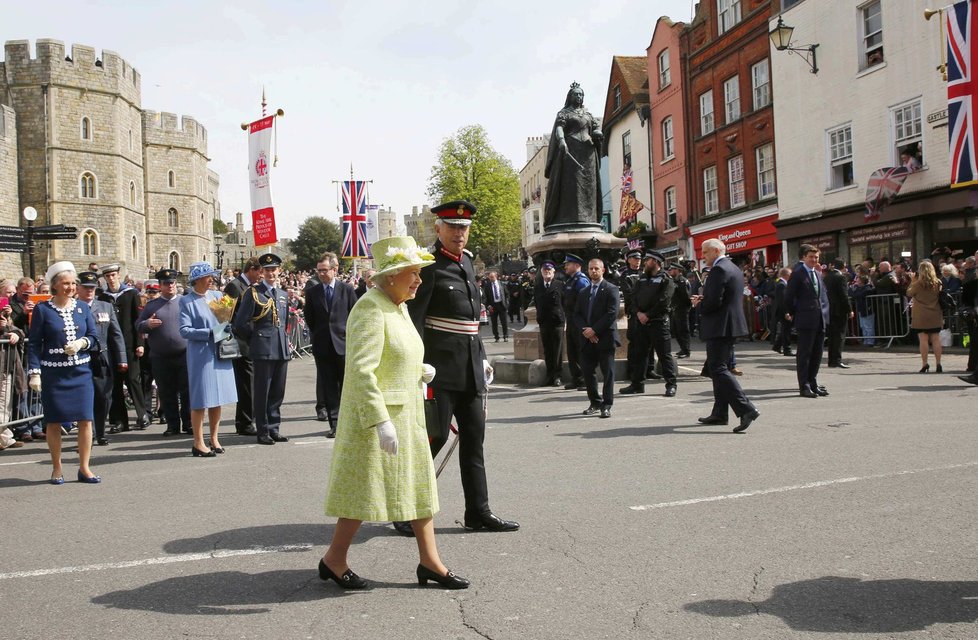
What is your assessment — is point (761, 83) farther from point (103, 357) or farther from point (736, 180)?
point (103, 357)

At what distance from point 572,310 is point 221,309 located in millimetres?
5427

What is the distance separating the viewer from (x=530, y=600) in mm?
3988

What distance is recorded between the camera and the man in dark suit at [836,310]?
14031mm

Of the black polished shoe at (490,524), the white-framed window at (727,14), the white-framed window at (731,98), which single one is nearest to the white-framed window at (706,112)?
the white-framed window at (731,98)

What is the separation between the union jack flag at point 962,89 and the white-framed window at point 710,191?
1902cm

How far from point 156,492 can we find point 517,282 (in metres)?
26.6

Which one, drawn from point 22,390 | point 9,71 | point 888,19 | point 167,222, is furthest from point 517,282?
point 167,222

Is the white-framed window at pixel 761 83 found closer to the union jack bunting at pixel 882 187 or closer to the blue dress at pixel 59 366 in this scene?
the union jack bunting at pixel 882 187

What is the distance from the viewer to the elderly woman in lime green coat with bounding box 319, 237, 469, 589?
4.01 meters

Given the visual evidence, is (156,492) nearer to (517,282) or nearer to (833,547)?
(833,547)

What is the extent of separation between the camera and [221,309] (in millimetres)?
8766

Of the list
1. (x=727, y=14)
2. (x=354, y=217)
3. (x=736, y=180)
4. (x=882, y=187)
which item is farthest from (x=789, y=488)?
(x=727, y=14)

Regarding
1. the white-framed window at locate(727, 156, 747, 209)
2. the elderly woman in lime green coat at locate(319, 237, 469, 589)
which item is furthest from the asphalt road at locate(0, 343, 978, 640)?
the white-framed window at locate(727, 156, 747, 209)

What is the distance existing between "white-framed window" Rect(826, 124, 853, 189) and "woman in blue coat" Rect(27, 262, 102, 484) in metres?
22.4
